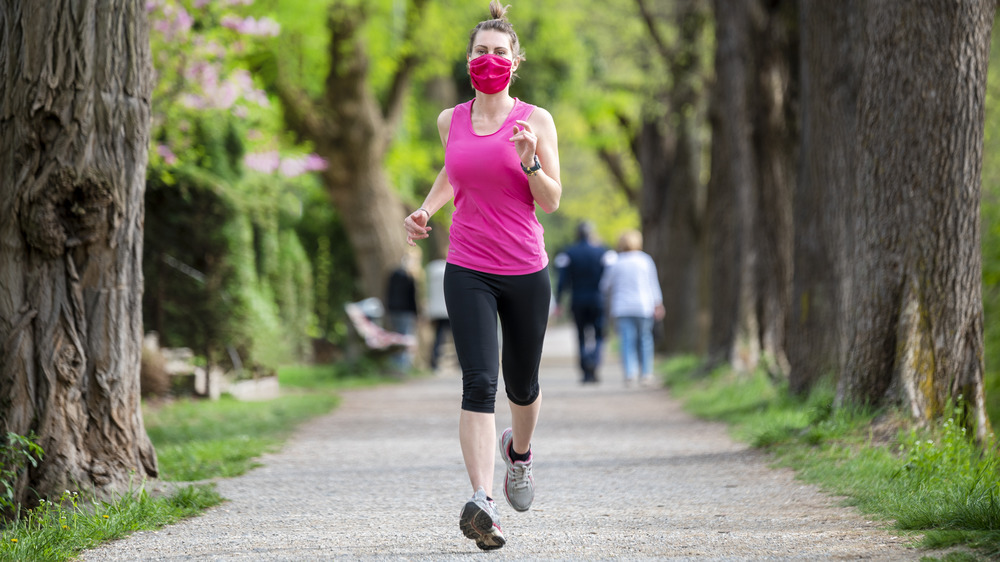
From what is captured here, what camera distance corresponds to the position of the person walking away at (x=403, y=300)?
61.4 ft

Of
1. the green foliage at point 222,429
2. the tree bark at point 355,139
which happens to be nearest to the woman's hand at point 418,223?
the green foliage at point 222,429

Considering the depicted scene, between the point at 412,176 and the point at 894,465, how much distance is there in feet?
66.2

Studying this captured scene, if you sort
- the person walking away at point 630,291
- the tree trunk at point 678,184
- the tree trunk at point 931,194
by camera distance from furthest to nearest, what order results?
the tree trunk at point 678,184
the person walking away at point 630,291
the tree trunk at point 931,194

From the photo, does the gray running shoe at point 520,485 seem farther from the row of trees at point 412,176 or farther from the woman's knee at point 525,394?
the row of trees at point 412,176

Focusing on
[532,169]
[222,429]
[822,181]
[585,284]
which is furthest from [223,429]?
[585,284]

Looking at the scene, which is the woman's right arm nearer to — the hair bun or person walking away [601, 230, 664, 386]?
the hair bun

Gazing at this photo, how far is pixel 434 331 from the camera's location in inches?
827

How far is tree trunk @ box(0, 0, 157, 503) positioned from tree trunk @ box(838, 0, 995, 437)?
14.6 feet

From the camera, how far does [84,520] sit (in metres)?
5.45

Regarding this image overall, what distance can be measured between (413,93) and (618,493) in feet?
70.2

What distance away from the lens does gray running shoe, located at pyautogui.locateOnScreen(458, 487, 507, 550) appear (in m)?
4.73

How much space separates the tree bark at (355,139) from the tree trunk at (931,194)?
1240 cm

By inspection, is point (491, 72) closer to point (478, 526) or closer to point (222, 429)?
point (478, 526)

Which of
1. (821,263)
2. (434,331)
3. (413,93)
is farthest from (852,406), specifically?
(413,93)
